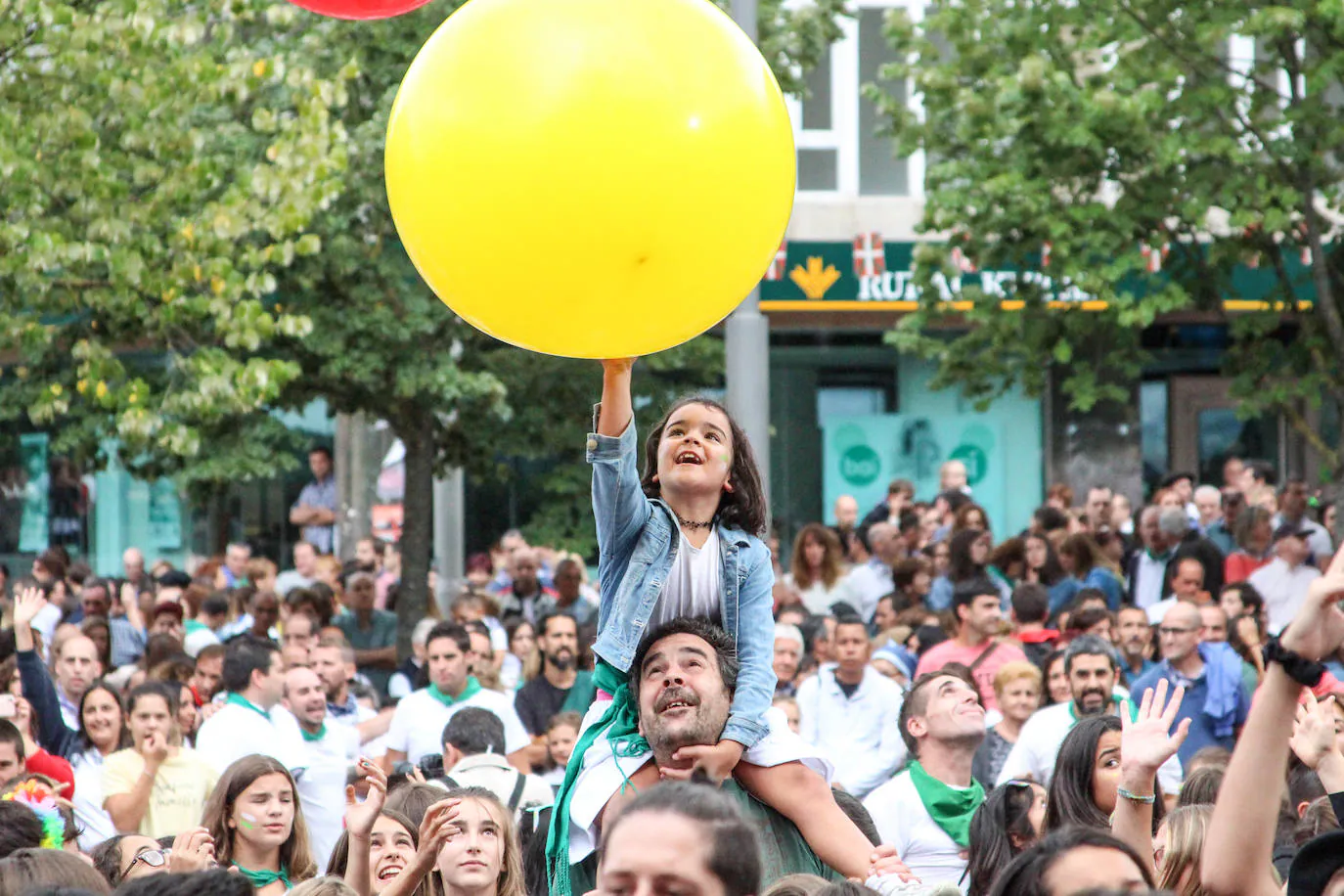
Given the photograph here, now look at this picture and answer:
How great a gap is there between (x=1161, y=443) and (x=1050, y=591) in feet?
36.3

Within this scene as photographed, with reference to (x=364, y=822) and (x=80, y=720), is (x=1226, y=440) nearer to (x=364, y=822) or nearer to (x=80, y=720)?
(x=80, y=720)

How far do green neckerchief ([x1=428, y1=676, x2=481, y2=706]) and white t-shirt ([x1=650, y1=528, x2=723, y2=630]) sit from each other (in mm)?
4852

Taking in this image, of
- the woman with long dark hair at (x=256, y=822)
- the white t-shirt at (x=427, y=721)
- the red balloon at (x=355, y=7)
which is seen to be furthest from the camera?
the white t-shirt at (x=427, y=721)

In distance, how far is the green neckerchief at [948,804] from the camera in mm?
7359

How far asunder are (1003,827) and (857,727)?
3.70 m

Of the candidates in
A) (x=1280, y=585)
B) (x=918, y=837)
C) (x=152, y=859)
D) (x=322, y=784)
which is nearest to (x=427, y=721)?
(x=322, y=784)

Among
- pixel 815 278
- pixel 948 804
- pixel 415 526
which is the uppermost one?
pixel 815 278

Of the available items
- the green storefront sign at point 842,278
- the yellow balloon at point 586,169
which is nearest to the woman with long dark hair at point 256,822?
the yellow balloon at point 586,169

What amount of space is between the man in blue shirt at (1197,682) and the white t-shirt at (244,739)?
4.10m

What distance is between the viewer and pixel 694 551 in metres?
5.16

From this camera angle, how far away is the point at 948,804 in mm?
7387

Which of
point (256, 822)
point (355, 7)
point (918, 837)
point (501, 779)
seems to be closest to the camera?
point (355, 7)

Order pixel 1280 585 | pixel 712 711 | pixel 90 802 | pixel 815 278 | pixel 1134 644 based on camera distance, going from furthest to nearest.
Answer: pixel 815 278
pixel 1280 585
pixel 1134 644
pixel 90 802
pixel 712 711

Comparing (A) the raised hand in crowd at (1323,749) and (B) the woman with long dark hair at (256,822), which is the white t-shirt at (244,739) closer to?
(B) the woman with long dark hair at (256,822)
